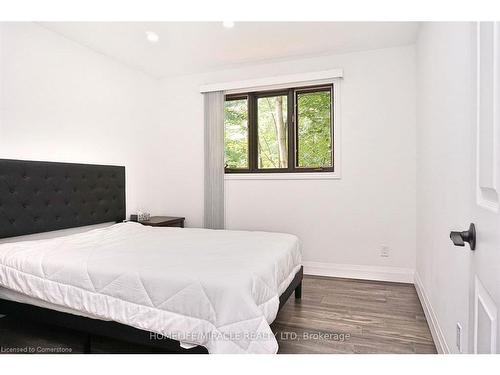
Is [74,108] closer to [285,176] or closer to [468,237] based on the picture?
[285,176]

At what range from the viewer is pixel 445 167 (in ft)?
6.41

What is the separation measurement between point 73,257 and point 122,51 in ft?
8.15

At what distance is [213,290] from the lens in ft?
5.29

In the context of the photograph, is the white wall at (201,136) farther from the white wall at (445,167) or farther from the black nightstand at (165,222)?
the white wall at (445,167)

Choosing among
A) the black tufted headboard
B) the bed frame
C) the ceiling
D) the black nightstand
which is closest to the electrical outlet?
the bed frame

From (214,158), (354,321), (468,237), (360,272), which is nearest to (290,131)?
(214,158)

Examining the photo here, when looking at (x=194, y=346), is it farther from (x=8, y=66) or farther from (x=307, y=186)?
(x=8, y=66)

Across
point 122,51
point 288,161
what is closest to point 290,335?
point 288,161

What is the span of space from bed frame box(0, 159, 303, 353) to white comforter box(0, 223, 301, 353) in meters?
0.11

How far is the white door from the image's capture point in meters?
0.71

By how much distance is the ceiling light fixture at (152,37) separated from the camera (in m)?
3.12

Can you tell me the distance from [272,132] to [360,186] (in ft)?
4.23

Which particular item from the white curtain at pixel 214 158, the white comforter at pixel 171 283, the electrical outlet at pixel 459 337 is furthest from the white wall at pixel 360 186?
the electrical outlet at pixel 459 337

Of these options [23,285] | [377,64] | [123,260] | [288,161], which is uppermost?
[377,64]
